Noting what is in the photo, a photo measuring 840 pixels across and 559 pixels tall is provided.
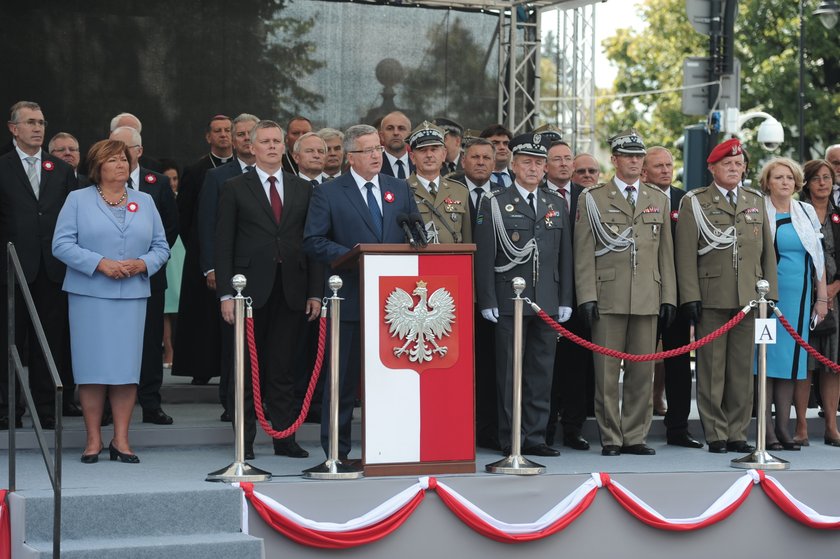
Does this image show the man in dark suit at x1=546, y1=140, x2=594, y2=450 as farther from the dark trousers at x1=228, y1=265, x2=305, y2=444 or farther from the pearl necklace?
the pearl necklace

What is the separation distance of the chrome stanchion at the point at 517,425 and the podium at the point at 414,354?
281mm

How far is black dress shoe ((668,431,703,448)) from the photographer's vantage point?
8.84 m

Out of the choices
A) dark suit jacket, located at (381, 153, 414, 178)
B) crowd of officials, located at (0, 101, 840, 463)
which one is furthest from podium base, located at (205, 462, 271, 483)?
dark suit jacket, located at (381, 153, 414, 178)

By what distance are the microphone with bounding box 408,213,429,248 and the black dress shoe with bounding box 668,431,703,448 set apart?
271 centimetres

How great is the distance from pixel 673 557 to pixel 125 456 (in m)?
3.08

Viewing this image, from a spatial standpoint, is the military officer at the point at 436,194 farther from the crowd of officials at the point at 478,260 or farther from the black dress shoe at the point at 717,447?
the black dress shoe at the point at 717,447

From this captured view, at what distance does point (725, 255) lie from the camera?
8.51 m

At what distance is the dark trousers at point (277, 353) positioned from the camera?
25.8ft

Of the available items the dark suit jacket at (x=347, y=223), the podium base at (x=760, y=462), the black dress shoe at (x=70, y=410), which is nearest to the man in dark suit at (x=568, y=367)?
the podium base at (x=760, y=462)

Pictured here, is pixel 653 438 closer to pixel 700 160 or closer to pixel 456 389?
pixel 456 389

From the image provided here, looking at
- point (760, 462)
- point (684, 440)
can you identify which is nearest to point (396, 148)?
point (684, 440)

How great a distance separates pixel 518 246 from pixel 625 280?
75 cm

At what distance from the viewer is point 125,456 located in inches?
297

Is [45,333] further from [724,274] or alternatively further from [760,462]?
[760,462]
